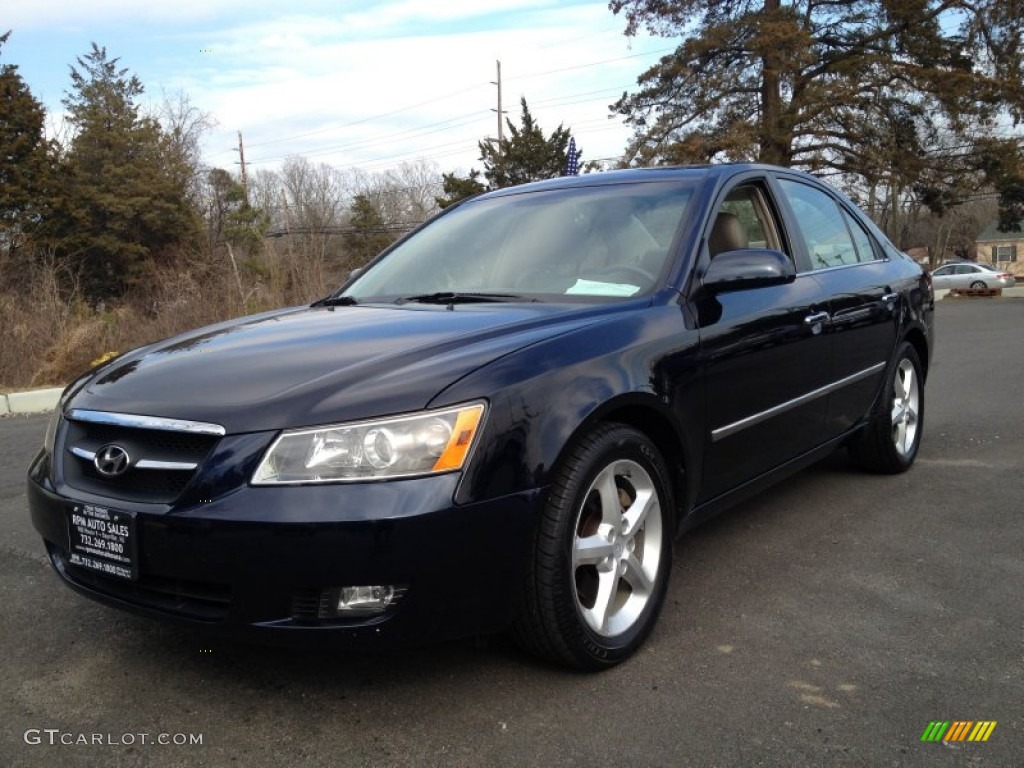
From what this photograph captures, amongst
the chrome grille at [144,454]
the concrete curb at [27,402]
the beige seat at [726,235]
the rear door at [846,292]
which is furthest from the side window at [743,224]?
the concrete curb at [27,402]

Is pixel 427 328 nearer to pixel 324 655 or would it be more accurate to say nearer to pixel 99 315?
pixel 324 655

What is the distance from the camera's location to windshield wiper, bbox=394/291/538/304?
3.15 metres

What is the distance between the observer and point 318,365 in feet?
8.02

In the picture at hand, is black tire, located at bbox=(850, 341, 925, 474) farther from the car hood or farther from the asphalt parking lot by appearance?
the car hood

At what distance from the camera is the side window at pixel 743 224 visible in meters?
3.48

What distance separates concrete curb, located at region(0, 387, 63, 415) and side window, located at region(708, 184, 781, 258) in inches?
297

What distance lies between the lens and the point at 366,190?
5109 centimetres

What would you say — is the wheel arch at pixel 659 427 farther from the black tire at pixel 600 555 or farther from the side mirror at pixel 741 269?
the side mirror at pixel 741 269

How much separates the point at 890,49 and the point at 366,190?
32.7 metres

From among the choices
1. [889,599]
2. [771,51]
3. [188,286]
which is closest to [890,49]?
[771,51]

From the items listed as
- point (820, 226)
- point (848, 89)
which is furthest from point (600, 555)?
point (848, 89)

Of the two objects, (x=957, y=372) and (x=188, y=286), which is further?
(x=188, y=286)

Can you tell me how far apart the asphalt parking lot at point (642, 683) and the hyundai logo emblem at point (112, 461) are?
697 mm

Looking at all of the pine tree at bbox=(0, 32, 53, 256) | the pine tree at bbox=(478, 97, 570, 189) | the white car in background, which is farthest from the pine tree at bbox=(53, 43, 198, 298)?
the white car in background
